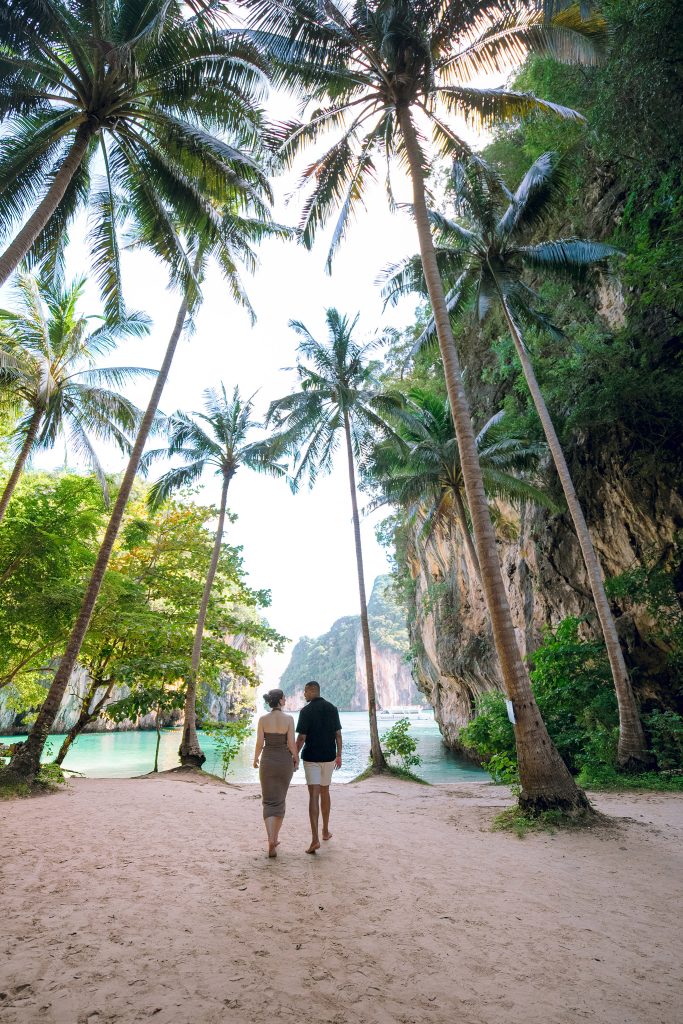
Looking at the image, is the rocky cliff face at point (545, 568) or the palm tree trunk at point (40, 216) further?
the rocky cliff face at point (545, 568)

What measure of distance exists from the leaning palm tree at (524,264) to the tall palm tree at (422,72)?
4.95 feet

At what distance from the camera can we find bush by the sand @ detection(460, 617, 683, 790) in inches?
396

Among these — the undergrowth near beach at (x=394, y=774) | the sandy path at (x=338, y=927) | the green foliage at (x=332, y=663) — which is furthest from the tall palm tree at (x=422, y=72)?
the green foliage at (x=332, y=663)

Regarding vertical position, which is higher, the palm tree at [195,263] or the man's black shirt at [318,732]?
the palm tree at [195,263]

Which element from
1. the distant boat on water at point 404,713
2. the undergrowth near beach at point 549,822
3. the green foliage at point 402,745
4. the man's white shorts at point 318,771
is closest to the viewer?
the man's white shorts at point 318,771

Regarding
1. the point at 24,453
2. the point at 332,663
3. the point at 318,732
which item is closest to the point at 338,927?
the point at 318,732

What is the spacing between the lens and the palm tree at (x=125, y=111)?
703 centimetres

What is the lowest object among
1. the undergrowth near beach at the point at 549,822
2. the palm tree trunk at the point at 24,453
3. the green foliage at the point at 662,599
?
the undergrowth near beach at the point at 549,822

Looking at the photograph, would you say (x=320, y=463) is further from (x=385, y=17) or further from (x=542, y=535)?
(x=385, y=17)

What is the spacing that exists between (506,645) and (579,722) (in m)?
6.87

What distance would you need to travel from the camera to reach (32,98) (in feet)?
25.5

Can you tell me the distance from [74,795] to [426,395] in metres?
14.7

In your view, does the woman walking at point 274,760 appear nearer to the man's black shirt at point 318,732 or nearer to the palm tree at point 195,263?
the man's black shirt at point 318,732

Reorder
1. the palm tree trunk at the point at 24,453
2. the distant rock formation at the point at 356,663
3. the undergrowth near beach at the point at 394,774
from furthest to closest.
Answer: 1. the distant rock formation at the point at 356,663
2. the undergrowth near beach at the point at 394,774
3. the palm tree trunk at the point at 24,453
